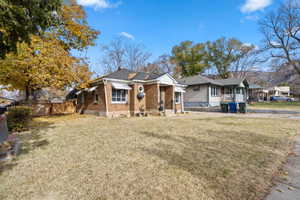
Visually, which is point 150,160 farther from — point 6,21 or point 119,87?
point 119,87

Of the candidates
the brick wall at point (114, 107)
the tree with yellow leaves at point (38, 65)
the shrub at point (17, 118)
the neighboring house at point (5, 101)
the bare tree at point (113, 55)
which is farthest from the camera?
the bare tree at point (113, 55)

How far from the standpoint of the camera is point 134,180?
2850mm

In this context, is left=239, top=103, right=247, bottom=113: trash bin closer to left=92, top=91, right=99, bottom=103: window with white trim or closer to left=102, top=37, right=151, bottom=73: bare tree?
left=92, top=91, right=99, bottom=103: window with white trim

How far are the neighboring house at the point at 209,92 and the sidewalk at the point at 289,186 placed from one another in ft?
58.1

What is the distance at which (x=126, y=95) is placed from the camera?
1397 centimetres

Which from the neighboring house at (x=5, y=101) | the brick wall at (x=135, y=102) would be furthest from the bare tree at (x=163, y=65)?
the neighboring house at (x=5, y=101)

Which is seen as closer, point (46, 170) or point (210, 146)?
point (46, 170)

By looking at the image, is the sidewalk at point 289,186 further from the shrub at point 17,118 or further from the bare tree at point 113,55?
the bare tree at point 113,55

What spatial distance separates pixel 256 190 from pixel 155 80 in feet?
38.0

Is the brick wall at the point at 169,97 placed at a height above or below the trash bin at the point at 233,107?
above

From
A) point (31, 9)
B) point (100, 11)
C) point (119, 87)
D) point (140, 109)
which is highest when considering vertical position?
point (100, 11)

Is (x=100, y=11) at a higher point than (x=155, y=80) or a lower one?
higher

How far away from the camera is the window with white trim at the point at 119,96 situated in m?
13.2

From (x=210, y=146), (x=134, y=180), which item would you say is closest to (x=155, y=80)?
(x=210, y=146)
